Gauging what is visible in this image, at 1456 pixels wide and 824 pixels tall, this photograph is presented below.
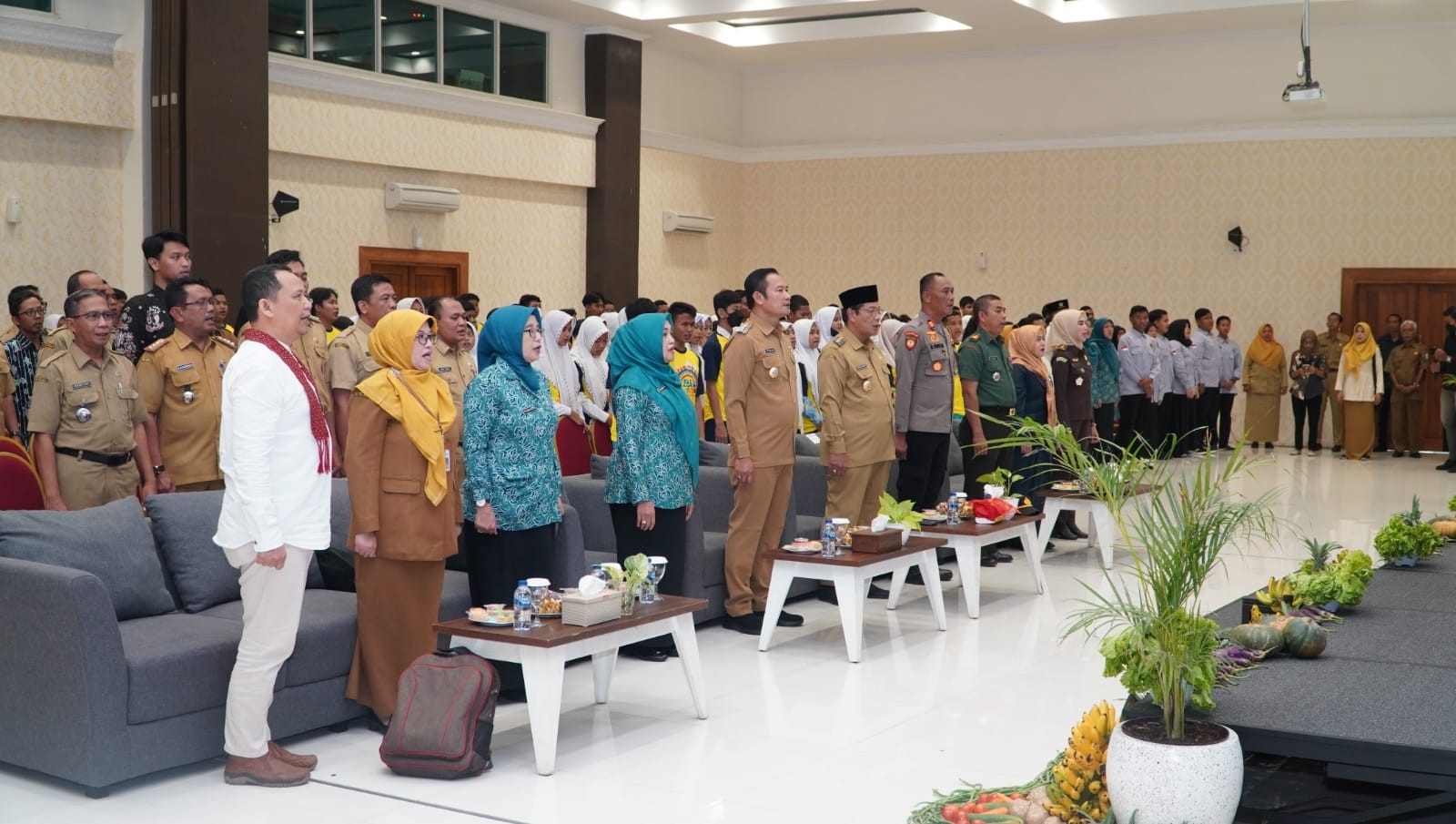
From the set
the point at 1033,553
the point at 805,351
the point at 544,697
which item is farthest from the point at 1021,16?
the point at 544,697

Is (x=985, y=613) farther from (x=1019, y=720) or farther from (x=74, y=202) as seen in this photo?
(x=74, y=202)

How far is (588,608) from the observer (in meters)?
4.62

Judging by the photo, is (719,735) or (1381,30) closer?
(719,735)

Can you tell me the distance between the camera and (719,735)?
495cm

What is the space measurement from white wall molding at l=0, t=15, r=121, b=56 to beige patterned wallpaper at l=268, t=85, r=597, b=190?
4.52 ft

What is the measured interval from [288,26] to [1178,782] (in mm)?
10846

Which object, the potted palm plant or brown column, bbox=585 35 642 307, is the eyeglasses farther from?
brown column, bbox=585 35 642 307

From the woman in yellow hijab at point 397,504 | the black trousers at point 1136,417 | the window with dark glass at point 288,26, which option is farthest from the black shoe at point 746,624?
the black trousers at point 1136,417

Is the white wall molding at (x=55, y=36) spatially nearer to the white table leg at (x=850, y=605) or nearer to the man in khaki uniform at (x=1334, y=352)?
the white table leg at (x=850, y=605)

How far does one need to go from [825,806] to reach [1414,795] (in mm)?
1615

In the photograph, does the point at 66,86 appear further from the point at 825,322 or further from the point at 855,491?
the point at 855,491

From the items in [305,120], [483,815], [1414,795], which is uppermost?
[305,120]

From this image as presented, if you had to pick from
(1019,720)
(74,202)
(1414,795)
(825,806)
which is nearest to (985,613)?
(1019,720)

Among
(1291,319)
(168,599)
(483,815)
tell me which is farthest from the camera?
(1291,319)
